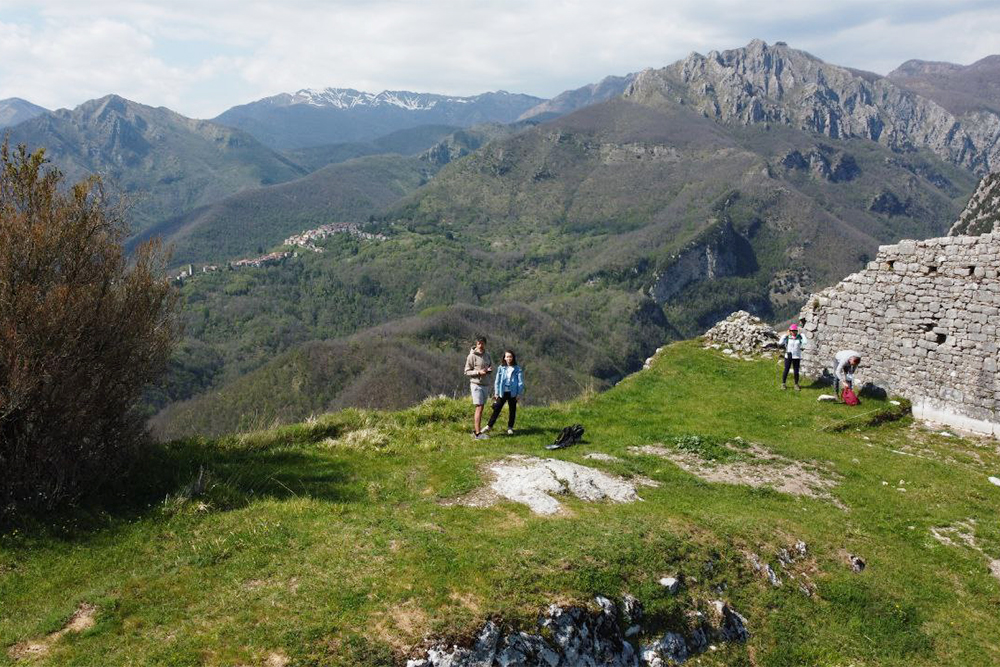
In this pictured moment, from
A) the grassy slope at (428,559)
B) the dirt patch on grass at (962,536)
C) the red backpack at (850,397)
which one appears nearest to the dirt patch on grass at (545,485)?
the grassy slope at (428,559)

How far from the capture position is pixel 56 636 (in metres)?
6.61

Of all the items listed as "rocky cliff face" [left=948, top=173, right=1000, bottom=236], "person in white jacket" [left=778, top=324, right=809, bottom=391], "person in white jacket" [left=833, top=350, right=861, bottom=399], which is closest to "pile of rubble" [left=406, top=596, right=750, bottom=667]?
"person in white jacket" [left=833, top=350, right=861, bottom=399]

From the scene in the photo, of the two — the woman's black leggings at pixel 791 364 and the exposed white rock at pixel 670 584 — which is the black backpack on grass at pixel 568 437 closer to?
the exposed white rock at pixel 670 584

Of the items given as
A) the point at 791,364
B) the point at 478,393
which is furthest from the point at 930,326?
the point at 478,393

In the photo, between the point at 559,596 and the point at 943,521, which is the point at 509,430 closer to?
the point at 559,596

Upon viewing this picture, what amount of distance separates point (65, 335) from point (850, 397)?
20.2 metres

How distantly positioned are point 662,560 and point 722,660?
1429 millimetres

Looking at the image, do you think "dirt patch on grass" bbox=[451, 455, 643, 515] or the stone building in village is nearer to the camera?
"dirt patch on grass" bbox=[451, 455, 643, 515]

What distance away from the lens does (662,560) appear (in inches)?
350

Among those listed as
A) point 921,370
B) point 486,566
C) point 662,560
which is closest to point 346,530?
point 486,566

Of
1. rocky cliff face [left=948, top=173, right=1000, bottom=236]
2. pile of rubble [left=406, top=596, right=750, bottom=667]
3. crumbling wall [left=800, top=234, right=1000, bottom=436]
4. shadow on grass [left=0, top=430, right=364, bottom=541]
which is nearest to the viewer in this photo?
pile of rubble [left=406, top=596, right=750, bottom=667]

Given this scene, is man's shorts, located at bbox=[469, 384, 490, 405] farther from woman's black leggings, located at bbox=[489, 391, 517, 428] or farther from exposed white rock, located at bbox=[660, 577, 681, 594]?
exposed white rock, located at bbox=[660, 577, 681, 594]

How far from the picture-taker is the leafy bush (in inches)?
337

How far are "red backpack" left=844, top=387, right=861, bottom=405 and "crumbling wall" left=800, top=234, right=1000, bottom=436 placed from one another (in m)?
1.53
